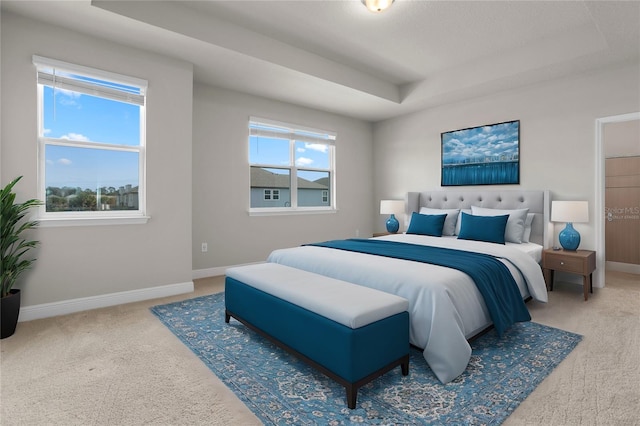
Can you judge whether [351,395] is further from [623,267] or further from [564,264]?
[623,267]

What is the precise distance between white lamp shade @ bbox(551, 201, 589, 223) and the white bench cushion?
2814mm

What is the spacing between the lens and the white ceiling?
9.57ft

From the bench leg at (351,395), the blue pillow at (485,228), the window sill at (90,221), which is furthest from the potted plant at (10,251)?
the blue pillow at (485,228)

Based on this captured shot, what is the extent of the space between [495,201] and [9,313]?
17.3ft

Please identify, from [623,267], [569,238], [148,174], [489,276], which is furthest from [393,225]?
[148,174]

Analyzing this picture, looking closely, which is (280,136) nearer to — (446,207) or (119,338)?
(446,207)

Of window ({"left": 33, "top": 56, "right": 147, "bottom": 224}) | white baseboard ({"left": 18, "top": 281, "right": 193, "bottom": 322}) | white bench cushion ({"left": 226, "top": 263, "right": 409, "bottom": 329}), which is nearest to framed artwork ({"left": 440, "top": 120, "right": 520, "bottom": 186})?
white bench cushion ({"left": 226, "top": 263, "right": 409, "bottom": 329})

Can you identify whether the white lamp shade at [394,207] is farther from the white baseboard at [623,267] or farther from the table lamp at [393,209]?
the white baseboard at [623,267]

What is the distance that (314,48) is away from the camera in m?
3.89

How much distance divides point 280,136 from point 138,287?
2.89 metres

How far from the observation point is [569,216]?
367 cm

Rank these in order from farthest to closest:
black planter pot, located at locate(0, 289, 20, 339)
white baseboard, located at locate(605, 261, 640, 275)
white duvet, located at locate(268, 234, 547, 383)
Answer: white baseboard, located at locate(605, 261, 640, 275), black planter pot, located at locate(0, 289, 20, 339), white duvet, located at locate(268, 234, 547, 383)

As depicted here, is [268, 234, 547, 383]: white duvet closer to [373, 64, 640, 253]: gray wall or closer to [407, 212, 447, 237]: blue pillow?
[407, 212, 447, 237]: blue pillow

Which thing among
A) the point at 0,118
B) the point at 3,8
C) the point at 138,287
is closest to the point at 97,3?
the point at 3,8
